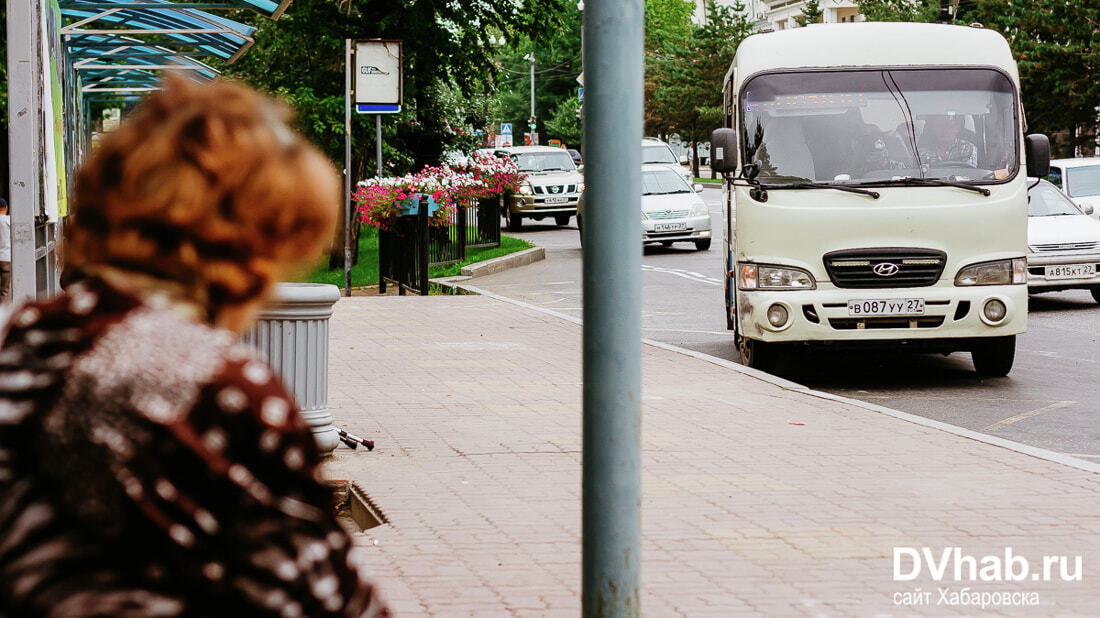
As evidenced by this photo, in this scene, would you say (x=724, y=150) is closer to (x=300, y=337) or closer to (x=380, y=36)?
(x=300, y=337)

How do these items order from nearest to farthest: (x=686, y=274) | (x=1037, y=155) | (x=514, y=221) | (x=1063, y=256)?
(x=1037, y=155)
(x=1063, y=256)
(x=686, y=274)
(x=514, y=221)

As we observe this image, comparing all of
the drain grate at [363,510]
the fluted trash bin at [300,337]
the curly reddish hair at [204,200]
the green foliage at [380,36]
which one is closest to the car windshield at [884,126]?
the fluted trash bin at [300,337]

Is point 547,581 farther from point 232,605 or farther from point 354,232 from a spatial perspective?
point 354,232

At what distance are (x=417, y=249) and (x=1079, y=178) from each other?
33.2ft

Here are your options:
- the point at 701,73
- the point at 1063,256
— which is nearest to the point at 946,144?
the point at 1063,256

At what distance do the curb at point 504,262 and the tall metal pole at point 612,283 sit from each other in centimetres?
1755

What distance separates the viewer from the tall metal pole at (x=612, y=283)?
374cm

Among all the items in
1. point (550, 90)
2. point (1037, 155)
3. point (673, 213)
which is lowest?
point (673, 213)

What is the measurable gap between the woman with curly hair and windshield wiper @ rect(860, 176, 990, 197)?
9.48 meters

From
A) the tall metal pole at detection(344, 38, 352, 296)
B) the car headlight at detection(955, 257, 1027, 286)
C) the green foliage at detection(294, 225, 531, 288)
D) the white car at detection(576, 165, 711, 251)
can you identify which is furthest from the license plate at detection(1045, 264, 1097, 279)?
the white car at detection(576, 165, 711, 251)

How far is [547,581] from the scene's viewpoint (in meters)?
5.28

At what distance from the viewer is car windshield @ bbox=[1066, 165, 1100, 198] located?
2092cm

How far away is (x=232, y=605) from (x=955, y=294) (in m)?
9.68

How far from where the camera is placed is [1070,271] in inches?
650
